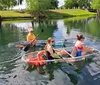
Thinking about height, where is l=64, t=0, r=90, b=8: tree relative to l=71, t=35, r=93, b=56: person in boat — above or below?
above

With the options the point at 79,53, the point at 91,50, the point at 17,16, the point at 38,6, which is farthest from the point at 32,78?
the point at 38,6

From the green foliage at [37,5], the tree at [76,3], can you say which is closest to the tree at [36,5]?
the green foliage at [37,5]

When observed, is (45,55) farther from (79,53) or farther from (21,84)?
(21,84)

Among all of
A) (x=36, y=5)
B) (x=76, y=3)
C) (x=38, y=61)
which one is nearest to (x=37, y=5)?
(x=36, y=5)

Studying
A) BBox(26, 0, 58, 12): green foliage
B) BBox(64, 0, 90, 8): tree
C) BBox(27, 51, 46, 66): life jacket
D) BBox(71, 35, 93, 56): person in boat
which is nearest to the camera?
BBox(27, 51, 46, 66): life jacket

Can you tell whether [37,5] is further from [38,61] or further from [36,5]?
[38,61]

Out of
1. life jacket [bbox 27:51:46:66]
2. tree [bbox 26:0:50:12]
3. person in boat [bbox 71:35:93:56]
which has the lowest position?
life jacket [bbox 27:51:46:66]

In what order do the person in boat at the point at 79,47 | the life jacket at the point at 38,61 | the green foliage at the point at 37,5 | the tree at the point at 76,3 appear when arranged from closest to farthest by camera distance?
1. the life jacket at the point at 38,61
2. the person in boat at the point at 79,47
3. the green foliage at the point at 37,5
4. the tree at the point at 76,3

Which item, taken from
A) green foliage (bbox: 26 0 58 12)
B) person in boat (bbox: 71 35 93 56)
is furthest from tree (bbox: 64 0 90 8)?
person in boat (bbox: 71 35 93 56)

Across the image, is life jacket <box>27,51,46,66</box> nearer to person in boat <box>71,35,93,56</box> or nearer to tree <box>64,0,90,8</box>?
person in boat <box>71,35,93,56</box>

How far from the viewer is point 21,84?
1548cm

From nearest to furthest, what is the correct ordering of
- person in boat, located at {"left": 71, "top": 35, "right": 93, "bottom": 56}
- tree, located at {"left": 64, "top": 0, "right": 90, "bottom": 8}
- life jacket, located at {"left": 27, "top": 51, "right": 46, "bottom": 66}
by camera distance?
1. life jacket, located at {"left": 27, "top": 51, "right": 46, "bottom": 66}
2. person in boat, located at {"left": 71, "top": 35, "right": 93, "bottom": 56}
3. tree, located at {"left": 64, "top": 0, "right": 90, "bottom": 8}

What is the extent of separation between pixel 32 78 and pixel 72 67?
3.87 m

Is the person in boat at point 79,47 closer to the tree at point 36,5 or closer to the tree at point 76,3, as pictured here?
the tree at point 36,5
